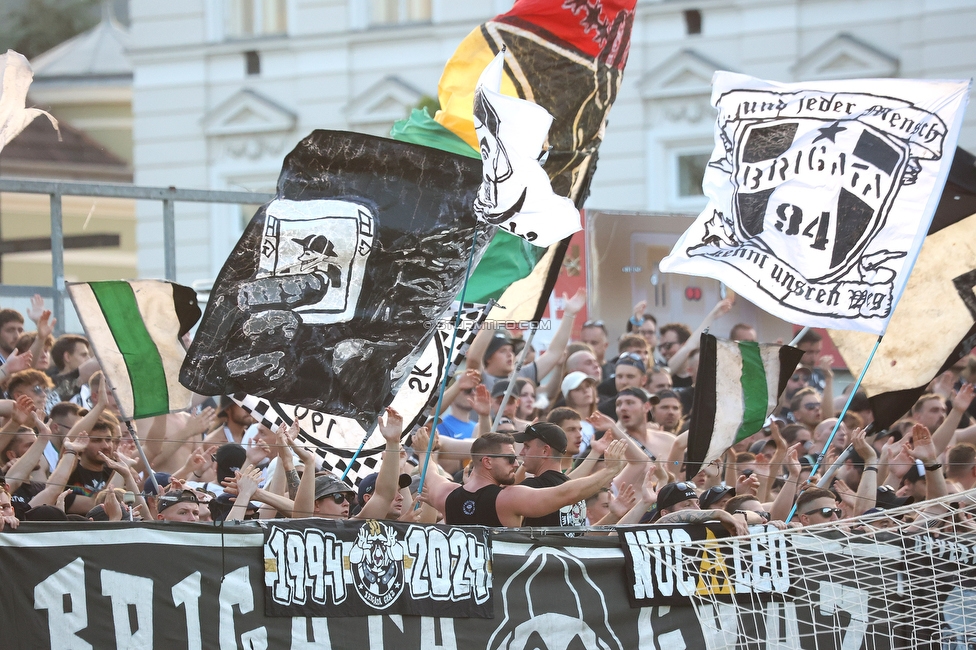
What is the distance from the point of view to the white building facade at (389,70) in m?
20.4

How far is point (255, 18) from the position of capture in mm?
23641

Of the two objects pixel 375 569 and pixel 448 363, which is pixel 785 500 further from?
pixel 375 569

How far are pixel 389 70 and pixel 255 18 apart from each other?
2494 mm

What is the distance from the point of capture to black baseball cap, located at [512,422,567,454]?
26.5ft

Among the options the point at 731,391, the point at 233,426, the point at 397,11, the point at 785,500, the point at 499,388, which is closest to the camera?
the point at 731,391

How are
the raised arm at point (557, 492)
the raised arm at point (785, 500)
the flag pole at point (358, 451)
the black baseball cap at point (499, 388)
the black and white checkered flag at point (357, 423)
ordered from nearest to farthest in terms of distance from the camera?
the raised arm at point (557, 492) → the flag pole at point (358, 451) → the black and white checkered flag at point (357, 423) → the raised arm at point (785, 500) → the black baseball cap at point (499, 388)

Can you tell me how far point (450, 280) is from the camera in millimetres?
8281

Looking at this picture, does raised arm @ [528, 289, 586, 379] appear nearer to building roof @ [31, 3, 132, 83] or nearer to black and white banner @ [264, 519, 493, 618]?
black and white banner @ [264, 519, 493, 618]

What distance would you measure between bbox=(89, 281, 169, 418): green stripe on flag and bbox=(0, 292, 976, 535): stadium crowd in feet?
0.77

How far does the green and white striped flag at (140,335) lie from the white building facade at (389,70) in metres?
12.6

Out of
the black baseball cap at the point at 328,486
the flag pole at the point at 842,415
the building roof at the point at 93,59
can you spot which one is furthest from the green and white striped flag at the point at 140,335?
the building roof at the point at 93,59

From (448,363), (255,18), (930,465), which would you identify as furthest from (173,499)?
(255,18)

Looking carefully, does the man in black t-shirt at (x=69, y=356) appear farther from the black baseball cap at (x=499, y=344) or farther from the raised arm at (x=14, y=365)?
the black baseball cap at (x=499, y=344)

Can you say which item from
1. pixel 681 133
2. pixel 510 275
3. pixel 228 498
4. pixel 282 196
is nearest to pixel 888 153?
pixel 510 275
